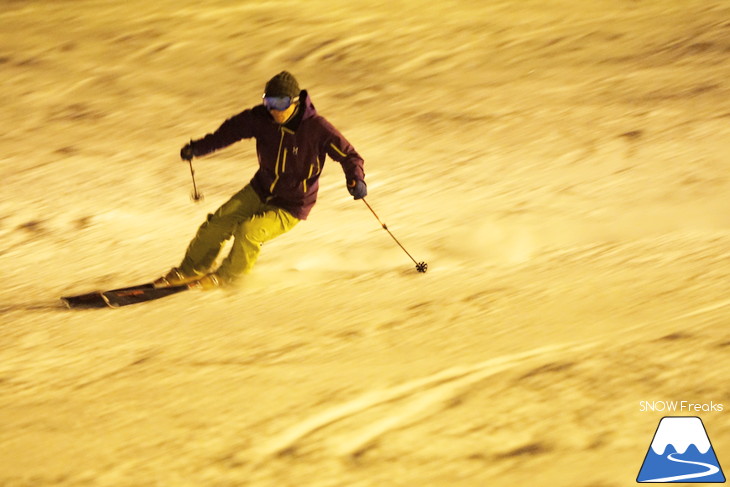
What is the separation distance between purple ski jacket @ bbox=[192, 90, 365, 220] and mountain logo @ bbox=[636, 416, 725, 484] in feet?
7.17

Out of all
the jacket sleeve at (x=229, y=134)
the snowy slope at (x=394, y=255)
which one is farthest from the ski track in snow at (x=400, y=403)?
the jacket sleeve at (x=229, y=134)

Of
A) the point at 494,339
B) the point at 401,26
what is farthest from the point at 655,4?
the point at 494,339

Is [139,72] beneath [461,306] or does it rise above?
above

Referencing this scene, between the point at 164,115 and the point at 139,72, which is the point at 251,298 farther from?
the point at 139,72

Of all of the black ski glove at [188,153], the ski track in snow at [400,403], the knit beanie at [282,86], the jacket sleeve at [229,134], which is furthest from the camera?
the black ski glove at [188,153]

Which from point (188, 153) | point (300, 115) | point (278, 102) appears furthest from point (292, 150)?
point (188, 153)

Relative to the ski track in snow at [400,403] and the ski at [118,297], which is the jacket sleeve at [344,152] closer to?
the ski at [118,297]

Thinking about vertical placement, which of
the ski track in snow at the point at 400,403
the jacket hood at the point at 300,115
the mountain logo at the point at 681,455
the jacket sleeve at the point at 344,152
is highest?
the jacket hood at the point at 300,115

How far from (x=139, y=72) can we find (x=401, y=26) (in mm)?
3487

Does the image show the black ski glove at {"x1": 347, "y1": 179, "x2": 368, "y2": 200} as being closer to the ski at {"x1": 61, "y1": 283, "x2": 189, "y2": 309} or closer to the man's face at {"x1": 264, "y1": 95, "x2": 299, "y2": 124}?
the man's face at {"x1": 264, "y1": 95, "x2": 299, "y2": 124}

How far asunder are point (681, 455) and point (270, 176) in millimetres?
2722

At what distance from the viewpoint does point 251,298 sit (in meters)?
4.90

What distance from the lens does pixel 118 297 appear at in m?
4.91

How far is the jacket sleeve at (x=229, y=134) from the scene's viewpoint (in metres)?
4.73
